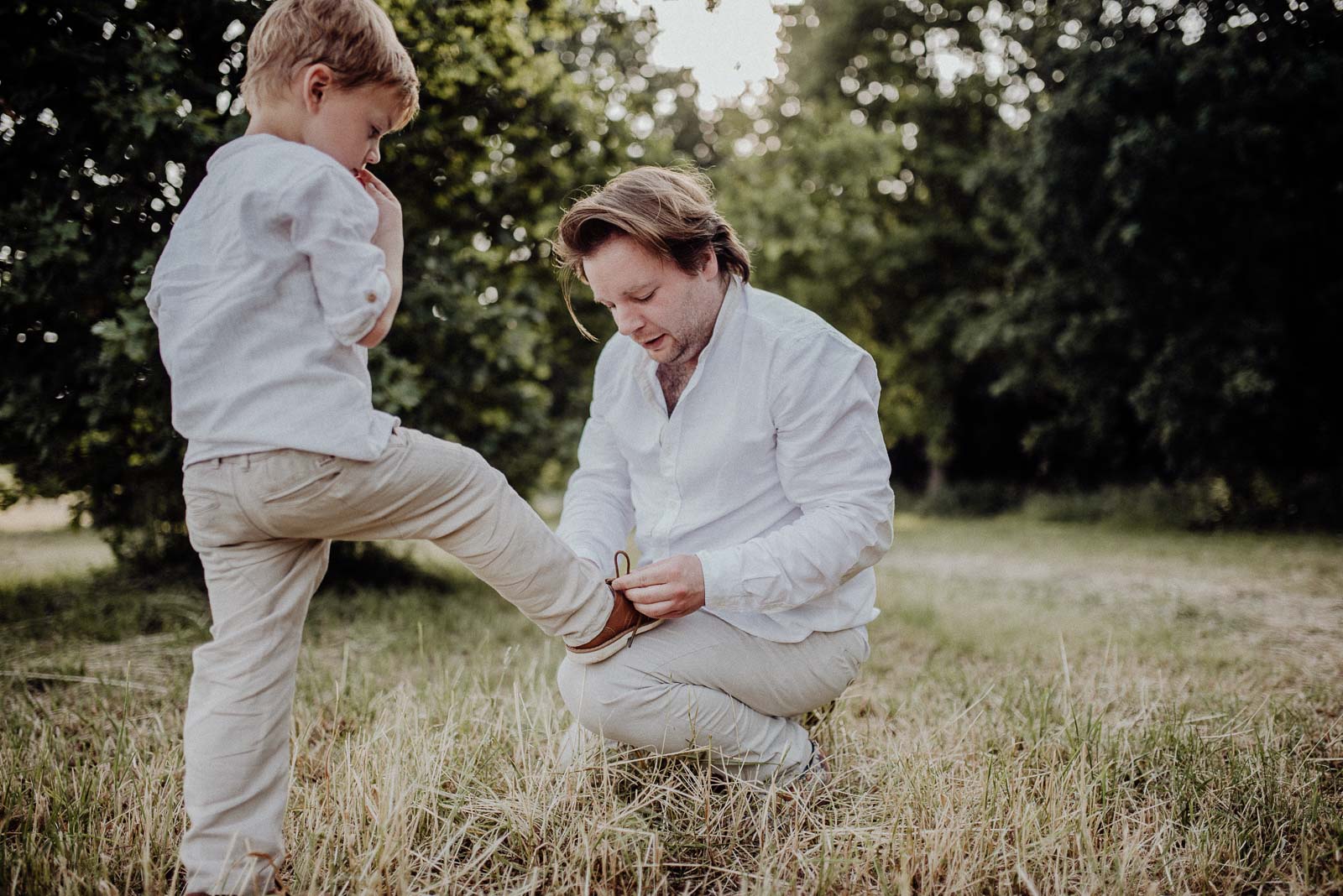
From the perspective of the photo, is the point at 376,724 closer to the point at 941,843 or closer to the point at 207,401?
the point at 207,401

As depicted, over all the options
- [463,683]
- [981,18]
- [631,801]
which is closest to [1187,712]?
[631,801]

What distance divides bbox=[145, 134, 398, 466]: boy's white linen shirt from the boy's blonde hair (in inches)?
9.2

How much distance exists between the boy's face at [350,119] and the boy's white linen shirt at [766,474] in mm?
1105

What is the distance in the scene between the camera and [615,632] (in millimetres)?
2510

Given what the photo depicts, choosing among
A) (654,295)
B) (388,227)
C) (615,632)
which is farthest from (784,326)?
(388,227)

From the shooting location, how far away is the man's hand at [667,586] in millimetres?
2434

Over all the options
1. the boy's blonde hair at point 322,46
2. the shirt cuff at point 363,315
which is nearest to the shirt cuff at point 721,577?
the shirt cuff at point 363,315

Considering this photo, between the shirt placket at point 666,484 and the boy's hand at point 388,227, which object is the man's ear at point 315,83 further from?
the shirt placket at point 666,484

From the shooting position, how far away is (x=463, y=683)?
11.8ft

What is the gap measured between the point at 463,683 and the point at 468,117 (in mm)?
4003

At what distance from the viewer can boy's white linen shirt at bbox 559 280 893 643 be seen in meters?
2.50

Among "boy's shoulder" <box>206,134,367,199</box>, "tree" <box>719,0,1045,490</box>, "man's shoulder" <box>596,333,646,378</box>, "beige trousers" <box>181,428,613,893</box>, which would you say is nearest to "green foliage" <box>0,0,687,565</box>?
"man's shoulder" <box>596,333,646,378</box>

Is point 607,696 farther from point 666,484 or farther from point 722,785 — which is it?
point 666,484

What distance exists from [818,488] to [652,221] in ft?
3.06
